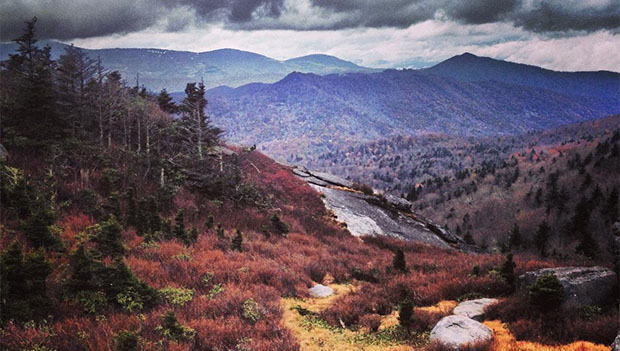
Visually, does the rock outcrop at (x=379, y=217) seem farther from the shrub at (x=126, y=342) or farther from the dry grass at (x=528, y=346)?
the shrub at (x=126, y=342)

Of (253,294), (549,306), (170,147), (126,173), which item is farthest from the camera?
(170,147)

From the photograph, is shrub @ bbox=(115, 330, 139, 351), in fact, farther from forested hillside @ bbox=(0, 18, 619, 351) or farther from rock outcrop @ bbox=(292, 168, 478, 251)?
rock outcrop @ bbox=(292, 168, 478, 251)

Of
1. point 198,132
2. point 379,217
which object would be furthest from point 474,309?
point 379,217

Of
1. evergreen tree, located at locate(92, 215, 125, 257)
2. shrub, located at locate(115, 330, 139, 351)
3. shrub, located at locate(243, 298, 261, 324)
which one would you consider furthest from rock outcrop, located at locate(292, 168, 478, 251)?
shrub, located at locate(115, 330, 139, 351)

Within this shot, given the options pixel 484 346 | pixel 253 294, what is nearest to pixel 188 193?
pixel 253 294

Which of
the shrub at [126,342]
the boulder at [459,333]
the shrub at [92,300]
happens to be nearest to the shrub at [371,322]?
the boulder at [459,333]

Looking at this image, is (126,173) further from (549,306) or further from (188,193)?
(549,306)
